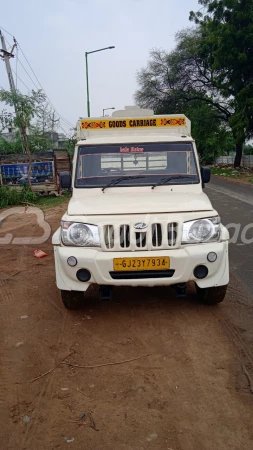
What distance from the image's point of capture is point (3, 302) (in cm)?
574

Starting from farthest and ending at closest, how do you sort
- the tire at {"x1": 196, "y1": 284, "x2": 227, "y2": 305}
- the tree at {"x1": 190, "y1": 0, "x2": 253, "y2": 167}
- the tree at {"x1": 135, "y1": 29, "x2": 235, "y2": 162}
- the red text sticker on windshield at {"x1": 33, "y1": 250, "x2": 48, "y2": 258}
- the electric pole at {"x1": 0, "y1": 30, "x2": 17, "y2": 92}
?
the tree at {"x1": 135, "y1": 29, "x2": 235, "y2": 162} → the tree at {"x1": 190, "y1": 0, "x2": 253, "y2": 167} → the electric pole at {"x1": 0, "y1": 30, "x2": 17, "y2": 92} → the red text sticker on windshield at {"x1": 33, "y1": 250, "x2": 48, "y2": 258} → the tire at {"x1": 196, "y1": 284, "x2": 227, "y2": 305}

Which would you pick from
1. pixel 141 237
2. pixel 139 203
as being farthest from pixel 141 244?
pixel 139 203

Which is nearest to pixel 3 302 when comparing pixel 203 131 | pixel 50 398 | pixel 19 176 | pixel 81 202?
pixel 81 202

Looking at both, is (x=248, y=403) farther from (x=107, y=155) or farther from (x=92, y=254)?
(x=107, y=155)

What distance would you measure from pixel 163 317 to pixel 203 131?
3292 cm

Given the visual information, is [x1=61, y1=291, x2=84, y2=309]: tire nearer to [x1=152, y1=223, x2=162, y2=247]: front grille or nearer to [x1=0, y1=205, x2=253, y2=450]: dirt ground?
[x1=0, y1=205, x2=253, y2=450]: dirt ground

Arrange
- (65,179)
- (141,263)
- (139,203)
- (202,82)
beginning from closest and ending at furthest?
(141,263) → (139,203) → (65,179) → (202,82)

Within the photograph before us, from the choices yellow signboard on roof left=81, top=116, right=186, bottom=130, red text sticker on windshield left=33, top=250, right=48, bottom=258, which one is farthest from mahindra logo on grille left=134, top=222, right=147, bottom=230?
red text sticker on windshield left=33, top=250, right=48, bottom=258

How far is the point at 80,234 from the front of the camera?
466 cm

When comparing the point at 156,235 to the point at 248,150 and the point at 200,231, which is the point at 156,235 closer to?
the point at 200,231

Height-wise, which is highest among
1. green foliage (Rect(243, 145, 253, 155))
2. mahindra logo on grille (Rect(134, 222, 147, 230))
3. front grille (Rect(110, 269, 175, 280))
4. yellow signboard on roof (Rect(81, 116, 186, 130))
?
yellow signboard on roof (Rect(81, 116, 186, 130))

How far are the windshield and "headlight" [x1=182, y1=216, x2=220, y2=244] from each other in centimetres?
118

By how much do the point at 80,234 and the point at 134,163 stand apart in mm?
1631

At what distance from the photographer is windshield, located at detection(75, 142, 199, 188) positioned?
577 centimetres
